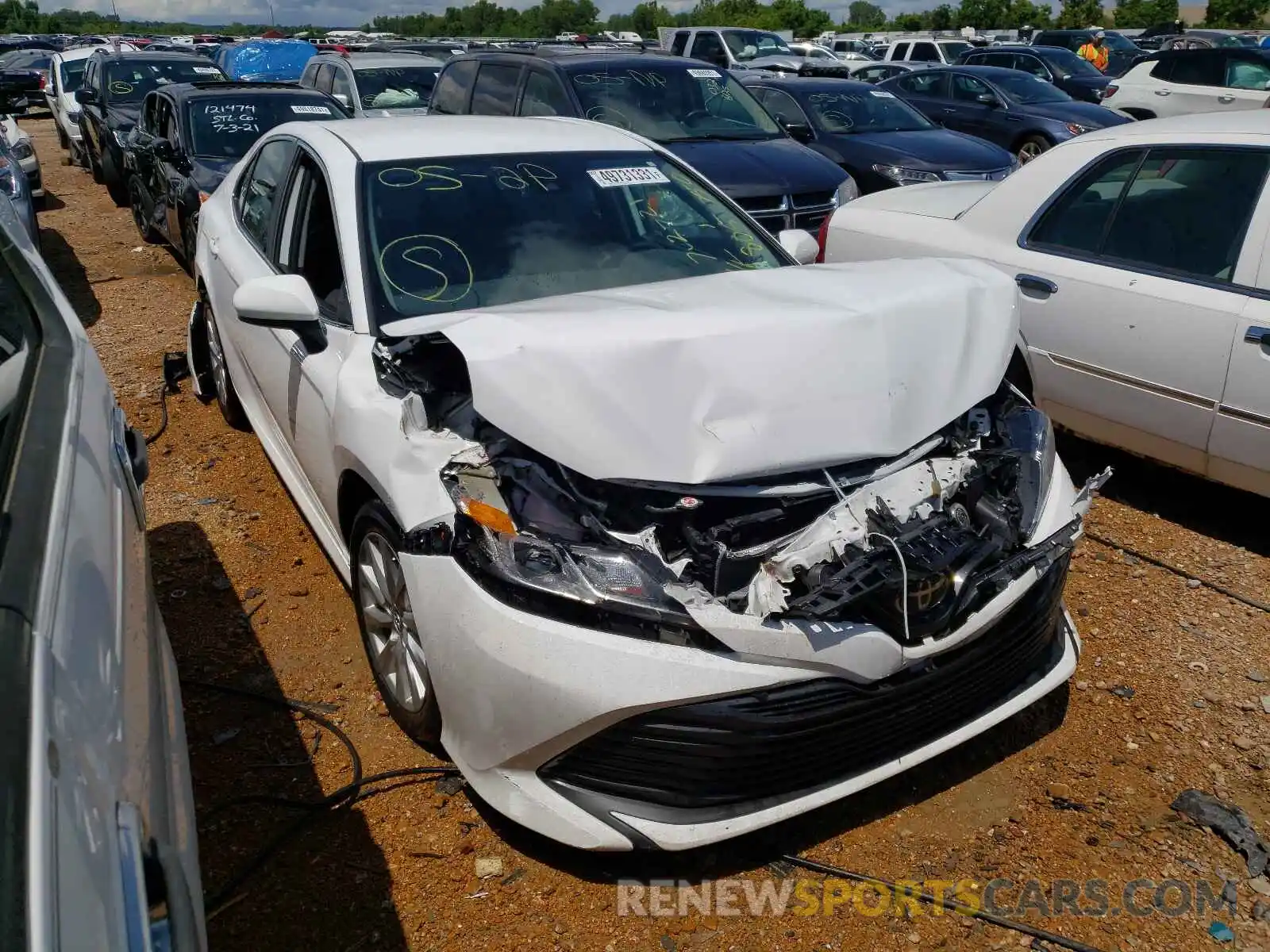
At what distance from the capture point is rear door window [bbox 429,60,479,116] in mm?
8930

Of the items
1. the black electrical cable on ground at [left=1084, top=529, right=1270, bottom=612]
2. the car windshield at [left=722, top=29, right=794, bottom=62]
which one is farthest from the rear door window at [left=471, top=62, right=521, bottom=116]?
the car windshield at [left=722, top=29, right=794, bottom=62]

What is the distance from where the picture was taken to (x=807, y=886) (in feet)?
8.32

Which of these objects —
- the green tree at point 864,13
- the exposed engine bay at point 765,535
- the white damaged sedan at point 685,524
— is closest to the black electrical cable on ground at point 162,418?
the white damaged sedan at point 685,524

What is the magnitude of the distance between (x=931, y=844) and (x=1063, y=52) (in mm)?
19124

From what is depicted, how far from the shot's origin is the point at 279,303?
3090 millimetres

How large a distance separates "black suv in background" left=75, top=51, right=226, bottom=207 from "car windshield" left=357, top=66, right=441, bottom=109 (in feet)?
8.14

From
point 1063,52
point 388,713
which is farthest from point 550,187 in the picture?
point 1063,52

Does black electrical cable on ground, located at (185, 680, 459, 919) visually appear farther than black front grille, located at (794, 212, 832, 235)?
No

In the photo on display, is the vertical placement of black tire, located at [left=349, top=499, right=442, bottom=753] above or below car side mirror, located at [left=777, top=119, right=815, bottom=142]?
below

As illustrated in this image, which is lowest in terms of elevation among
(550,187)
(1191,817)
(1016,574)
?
(1191,817)

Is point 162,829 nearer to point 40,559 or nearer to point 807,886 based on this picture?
point 40,559

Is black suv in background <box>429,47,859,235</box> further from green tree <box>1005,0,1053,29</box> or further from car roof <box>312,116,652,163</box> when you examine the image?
green tree <box>1005,0,1053,29</box>

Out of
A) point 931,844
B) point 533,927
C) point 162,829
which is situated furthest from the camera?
point 931,844

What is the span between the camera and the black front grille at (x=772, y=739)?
2236 millimetres
